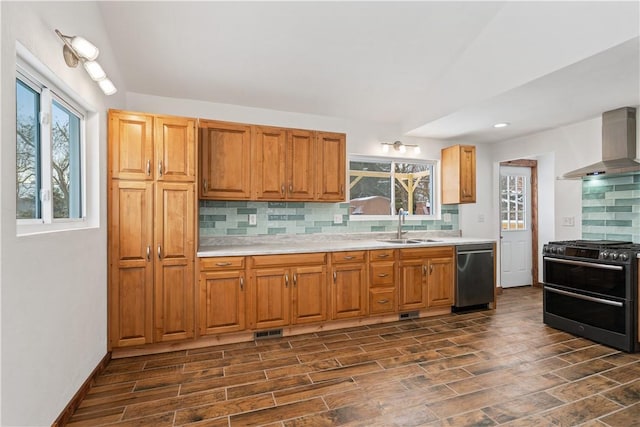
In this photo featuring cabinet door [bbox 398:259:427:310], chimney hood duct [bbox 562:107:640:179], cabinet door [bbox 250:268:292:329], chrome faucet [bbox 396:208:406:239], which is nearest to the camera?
cabinet door [bbox 250:268:292:329]

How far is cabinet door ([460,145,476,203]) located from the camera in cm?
444

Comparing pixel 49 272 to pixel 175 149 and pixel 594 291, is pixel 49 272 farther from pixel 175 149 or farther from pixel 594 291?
pixel 594 291

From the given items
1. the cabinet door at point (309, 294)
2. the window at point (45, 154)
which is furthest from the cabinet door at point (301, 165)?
the window at point (45, 154)

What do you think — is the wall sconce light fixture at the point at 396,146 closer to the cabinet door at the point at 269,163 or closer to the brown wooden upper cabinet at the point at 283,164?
the brown wooden upper cabinet at the point at 283,164

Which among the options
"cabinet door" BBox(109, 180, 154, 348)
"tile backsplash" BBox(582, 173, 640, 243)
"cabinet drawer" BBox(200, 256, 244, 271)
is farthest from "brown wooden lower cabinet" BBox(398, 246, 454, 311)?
"cabinet door" BBox(109, 180, 154, 348)

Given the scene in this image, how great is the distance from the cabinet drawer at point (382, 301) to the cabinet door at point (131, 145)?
2.53m

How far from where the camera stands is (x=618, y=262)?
9.43ft

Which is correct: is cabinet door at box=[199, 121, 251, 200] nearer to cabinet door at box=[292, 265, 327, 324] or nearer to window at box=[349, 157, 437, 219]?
cabinet door at box=[292, 265, 327, 324]

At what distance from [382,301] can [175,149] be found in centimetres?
264

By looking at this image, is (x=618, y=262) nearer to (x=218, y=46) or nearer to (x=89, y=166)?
(x=218, y=46)

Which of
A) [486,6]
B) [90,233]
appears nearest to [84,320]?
[90,233]

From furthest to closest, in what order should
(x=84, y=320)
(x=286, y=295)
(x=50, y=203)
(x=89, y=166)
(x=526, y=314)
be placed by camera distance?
(x=526, y=314) < (x=286, y=295) < (x=89, y=166) < (x=84, y=320) < (x=50, y=203)

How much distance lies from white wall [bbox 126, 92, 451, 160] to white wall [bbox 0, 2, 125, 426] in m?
0.76

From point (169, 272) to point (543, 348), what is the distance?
11.3ft
